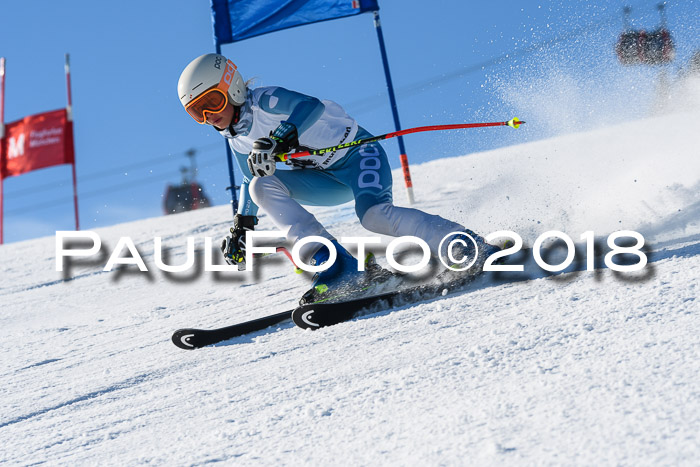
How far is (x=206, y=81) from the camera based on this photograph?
3.47 meters

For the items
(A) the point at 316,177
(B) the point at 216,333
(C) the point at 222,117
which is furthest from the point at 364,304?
(C) the point at 222,117

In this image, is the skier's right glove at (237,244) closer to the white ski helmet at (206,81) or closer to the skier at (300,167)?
the skier at (300,167)

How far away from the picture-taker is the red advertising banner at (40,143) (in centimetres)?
1608

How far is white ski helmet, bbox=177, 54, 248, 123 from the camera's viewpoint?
348 cm

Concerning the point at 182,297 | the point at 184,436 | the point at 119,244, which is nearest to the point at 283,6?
the point at 119,244

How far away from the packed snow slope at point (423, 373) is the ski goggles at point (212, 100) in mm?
1066

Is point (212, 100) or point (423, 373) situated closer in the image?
point (423, 373)

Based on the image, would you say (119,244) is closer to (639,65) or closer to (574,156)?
(574,156)

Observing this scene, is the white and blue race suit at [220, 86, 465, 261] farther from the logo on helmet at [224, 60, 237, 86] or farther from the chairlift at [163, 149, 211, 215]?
the chairlift at [163, 149, 211, 215]

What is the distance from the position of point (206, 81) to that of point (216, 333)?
1.25m

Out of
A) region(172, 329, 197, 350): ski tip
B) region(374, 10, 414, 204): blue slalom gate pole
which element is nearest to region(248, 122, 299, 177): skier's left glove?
region(172, 329, 197, 350): ski tip

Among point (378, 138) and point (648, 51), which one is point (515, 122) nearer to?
point (378, 138)

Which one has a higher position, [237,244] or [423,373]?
[237,244]

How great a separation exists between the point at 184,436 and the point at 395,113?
643cm
